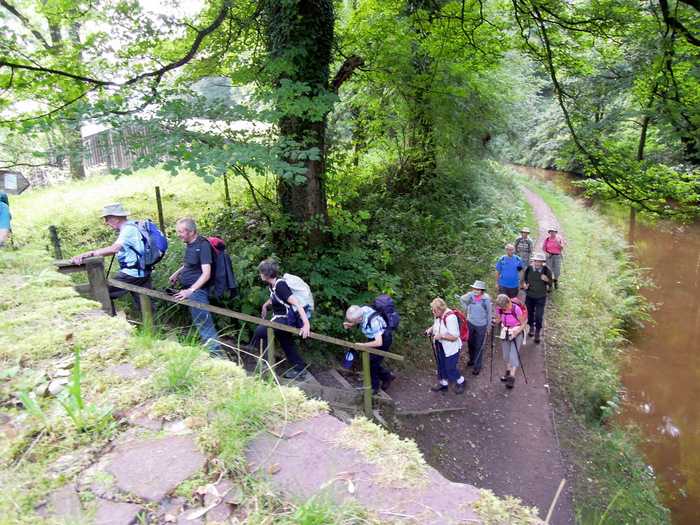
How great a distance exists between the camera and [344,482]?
6.08 ft

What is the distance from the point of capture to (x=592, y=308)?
39.9 ft

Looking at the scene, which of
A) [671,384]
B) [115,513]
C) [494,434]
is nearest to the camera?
[115,513]

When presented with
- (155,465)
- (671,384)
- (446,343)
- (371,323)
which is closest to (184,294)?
(371,323)

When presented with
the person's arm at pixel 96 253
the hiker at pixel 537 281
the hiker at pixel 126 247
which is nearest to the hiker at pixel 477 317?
the hiker at pixel 537 281

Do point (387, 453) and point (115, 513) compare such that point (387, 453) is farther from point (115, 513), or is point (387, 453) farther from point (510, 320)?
point (510, 320)

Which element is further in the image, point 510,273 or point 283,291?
point 510,273

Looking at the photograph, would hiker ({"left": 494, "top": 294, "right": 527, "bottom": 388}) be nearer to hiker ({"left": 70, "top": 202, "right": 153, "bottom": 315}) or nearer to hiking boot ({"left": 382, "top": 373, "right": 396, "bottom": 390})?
hiking boot ({"left": 382, "top": 373, "right": 396, "bottom": 390})

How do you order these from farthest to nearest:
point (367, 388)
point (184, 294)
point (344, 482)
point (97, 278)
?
point (367, 388) < point (184, 294) < point (97, 278) < point (344, 482)

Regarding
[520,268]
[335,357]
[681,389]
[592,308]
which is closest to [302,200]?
[335,357]

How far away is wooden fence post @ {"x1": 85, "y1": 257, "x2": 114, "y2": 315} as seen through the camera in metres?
4.46

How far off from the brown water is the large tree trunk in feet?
24.0

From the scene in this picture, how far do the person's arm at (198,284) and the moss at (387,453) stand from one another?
133 inches

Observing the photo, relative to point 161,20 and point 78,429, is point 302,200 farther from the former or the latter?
point 78,429

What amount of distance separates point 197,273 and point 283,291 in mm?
1084
